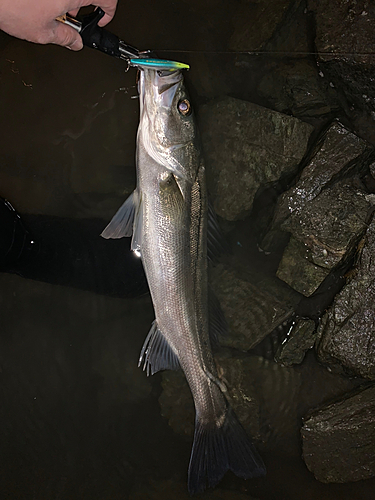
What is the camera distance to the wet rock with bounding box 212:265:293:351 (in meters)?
3.26

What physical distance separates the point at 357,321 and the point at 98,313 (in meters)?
2.30

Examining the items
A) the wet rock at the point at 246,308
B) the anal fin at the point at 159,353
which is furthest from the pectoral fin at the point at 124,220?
the wet rock at the point at 246,308

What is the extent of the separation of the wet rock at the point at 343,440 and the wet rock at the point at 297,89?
2540mm

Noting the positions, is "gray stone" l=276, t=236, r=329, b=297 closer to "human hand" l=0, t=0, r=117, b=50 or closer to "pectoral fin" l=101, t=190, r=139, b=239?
"pectoral fin" l=101, t=190, r=139, b=239

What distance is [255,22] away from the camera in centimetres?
323

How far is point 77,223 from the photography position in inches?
131

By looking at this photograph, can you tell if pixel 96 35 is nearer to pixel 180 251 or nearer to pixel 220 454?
pixel 180 251

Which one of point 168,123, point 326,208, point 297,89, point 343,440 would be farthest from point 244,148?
point 343,440

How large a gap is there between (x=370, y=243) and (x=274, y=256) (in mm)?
823

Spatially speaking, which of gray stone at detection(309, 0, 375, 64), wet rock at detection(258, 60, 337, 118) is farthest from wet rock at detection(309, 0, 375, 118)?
wet rock at detection(258, 60, 337, 118)

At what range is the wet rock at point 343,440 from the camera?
312cm

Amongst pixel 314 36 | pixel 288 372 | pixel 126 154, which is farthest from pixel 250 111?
pixel 288 372

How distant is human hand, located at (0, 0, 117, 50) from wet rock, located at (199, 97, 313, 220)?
4.70 ft

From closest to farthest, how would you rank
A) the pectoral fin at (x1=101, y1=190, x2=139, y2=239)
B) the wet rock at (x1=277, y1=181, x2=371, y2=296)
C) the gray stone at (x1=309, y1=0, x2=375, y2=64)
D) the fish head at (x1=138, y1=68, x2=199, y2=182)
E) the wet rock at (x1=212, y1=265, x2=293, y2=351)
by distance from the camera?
the fish head at (x1=138, y1=68, x2=199, y2=182) < the pectoral fin at (x1=101, y1=190, x2=139, y2=239) < the gray stone at (x1=309, y1=0, x2=375, y2=64) < the wet rock at (x1=277, y1=181, x2=371, y2=296) < the wet rock at (x1=212, y1=265, x2=293, y2=351)
